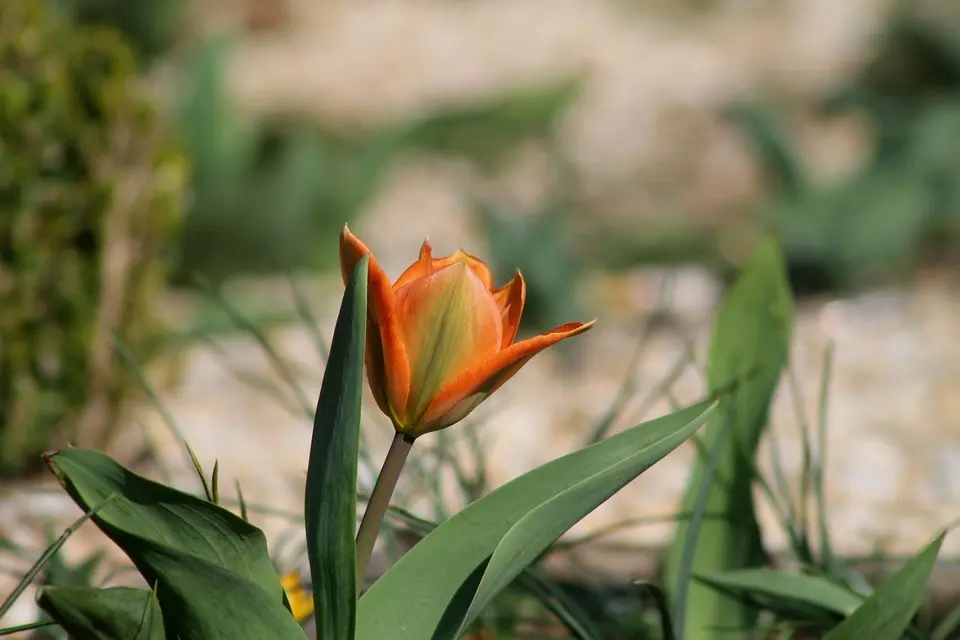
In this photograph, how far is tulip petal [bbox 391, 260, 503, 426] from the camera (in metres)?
0.63

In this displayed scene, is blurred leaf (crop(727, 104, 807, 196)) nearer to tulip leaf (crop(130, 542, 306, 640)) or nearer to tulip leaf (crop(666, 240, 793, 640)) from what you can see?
tulip leaf (crop(666, 240, 793, 640))

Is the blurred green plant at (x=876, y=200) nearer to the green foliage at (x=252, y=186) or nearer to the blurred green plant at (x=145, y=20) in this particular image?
the green foliage at (x=252, y=186)

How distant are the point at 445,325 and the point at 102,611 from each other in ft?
0.76

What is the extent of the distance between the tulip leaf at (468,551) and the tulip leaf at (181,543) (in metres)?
0.06

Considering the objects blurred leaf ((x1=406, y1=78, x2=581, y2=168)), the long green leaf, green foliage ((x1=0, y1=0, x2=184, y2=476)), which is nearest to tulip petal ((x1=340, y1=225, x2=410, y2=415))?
the long green leaf

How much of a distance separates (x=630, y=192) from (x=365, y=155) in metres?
1.50

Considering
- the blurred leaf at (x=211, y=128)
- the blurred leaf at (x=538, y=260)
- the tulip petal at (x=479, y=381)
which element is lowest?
the tulip petal at (x=479, y=381)

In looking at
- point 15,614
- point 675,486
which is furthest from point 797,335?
point 15,614

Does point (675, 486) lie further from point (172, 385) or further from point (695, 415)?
point (695, 415)

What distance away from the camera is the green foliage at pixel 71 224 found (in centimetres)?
185

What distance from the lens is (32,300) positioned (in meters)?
1.92

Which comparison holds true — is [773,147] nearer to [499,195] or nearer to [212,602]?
[499,195]

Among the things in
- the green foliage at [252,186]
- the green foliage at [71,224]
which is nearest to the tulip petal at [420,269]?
the green foliage at [71,224]

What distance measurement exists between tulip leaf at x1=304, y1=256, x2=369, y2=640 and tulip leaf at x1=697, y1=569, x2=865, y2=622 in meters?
0.36
